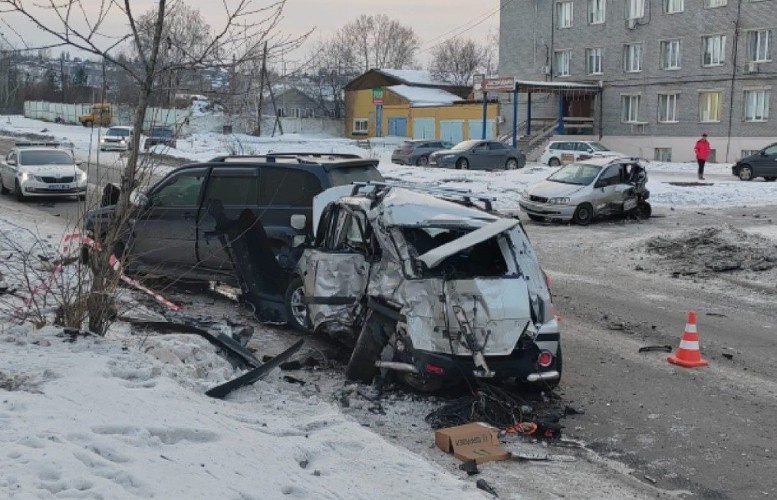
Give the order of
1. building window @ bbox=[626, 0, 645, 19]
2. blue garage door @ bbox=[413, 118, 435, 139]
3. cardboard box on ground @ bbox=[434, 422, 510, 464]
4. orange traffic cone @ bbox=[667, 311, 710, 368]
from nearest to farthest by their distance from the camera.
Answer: cardboard box on ground @ bbox=[434, 422, 510, 464] → orange traffic cone @ bbox=[667, 311, 710, 368] → building window @ bbox=[626, 0, 645, 19] → blue garage door @ bbox=[413, 118, 435, 139]

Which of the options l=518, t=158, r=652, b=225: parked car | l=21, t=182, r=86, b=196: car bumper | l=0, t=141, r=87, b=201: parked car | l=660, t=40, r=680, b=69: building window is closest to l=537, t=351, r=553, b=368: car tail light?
l=518, t=158, r=652, b=225: parked car

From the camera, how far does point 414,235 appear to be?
742cm

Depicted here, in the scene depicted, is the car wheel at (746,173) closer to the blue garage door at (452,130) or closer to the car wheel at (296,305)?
the car wheel at (296,305)

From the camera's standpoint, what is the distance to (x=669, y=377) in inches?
321

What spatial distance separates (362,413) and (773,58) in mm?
44053

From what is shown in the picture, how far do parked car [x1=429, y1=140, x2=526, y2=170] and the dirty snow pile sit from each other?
3112 centimetres

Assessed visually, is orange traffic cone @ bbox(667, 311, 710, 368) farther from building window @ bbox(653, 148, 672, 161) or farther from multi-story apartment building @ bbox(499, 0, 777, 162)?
building window @ bbox(653, 148, 672, 161)

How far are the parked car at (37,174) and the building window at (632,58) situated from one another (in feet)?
121

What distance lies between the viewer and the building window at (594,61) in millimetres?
53225

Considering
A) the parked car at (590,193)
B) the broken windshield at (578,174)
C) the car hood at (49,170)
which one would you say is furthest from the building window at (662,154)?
the car hood at (49,170)

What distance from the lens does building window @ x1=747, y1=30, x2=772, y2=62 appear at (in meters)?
44.5

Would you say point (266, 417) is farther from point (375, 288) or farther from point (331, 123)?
point (331, 123)

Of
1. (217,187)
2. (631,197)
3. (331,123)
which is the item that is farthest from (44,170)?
(331,123)

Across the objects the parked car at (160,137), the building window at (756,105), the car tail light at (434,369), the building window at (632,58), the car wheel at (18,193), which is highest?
the building window at (632,58)
